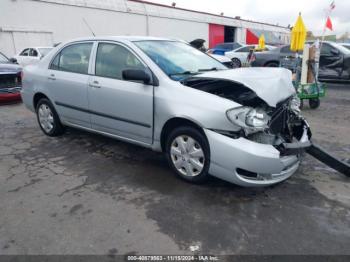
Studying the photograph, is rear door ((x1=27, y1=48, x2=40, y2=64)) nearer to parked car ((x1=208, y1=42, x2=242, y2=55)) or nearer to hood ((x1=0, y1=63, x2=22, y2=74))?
hood ((x1=0, y1=63, x2=22, y2=74))

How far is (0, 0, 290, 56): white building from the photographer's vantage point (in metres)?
17.3

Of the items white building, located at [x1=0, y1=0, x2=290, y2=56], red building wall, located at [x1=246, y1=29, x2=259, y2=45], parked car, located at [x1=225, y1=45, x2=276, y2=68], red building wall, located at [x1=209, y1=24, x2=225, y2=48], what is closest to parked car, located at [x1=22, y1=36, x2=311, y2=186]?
white building, located at [x1=0, y1=0, x2=290, y2=56]

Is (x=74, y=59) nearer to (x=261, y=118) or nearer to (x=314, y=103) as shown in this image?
(x=261, y=118)

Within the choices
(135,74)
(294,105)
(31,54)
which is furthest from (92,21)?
(294,105)

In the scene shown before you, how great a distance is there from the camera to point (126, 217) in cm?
303

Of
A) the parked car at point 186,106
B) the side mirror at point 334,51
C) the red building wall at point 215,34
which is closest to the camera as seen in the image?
the parked car at point 186,106

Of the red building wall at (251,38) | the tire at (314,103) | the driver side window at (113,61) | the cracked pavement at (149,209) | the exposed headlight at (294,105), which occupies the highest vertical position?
the red building wall at (251,38)

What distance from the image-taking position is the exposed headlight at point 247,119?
312 centimetres

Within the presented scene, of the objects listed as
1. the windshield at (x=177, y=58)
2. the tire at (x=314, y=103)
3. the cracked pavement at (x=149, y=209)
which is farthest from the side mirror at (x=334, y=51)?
the windshield at (x=177, y=58)

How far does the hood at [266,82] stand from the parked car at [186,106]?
11 mm

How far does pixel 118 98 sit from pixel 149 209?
1.54 meters

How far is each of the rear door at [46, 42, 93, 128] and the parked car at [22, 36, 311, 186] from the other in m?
0.02

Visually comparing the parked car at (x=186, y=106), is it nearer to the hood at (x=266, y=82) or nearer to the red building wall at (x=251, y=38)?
the hood at (x=266, y=82)

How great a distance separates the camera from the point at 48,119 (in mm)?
5391
